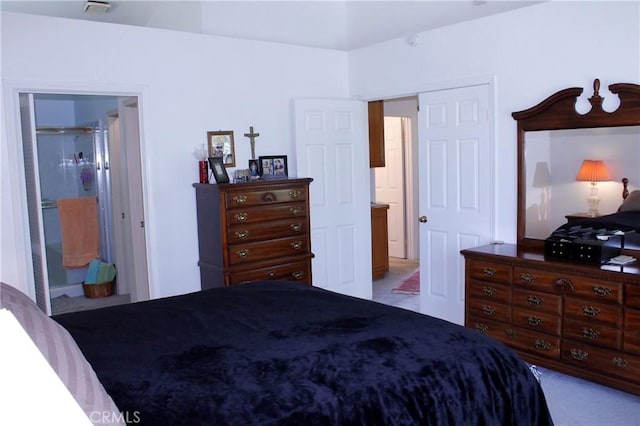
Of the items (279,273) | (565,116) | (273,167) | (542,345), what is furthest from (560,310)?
(273,167)

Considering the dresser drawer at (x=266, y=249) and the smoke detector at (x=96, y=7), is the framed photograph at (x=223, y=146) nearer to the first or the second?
the dresser drawer at (x=266, y=249)

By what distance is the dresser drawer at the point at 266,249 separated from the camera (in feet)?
14.3

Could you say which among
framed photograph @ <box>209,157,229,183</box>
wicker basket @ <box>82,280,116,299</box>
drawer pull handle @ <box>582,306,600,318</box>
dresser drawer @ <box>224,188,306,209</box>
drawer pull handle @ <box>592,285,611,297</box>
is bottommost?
wicker basket @ <box>82,280,116,299</box>

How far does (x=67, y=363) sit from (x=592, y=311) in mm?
2993

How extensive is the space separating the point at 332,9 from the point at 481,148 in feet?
6.94

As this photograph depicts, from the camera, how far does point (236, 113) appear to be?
4.85m

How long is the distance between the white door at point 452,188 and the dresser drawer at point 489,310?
0.57 m

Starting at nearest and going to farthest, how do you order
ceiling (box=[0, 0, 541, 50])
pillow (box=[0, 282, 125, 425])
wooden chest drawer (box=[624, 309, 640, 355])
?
pillow (box=[0, 282, 125, 425]) → wooden chest drawer (box=[624, 309, 640, 355]) → ceiling (box=[0, 0, 541, 50])

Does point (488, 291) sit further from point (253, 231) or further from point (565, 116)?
point (253, 231)

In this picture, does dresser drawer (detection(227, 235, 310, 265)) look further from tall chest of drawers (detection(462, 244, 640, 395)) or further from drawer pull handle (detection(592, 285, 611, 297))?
drawer pull handle (detection(592, 285, 611, 297))

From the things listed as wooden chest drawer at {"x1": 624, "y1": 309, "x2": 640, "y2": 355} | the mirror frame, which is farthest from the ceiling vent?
wooden chest drawer at {"x1": 624, "y1": 309, "x2": 640, "y2": 355}

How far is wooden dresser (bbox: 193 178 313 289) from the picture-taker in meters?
4.32

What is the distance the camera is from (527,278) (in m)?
3.66

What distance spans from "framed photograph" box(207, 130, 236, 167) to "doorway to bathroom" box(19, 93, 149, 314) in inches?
32.4
